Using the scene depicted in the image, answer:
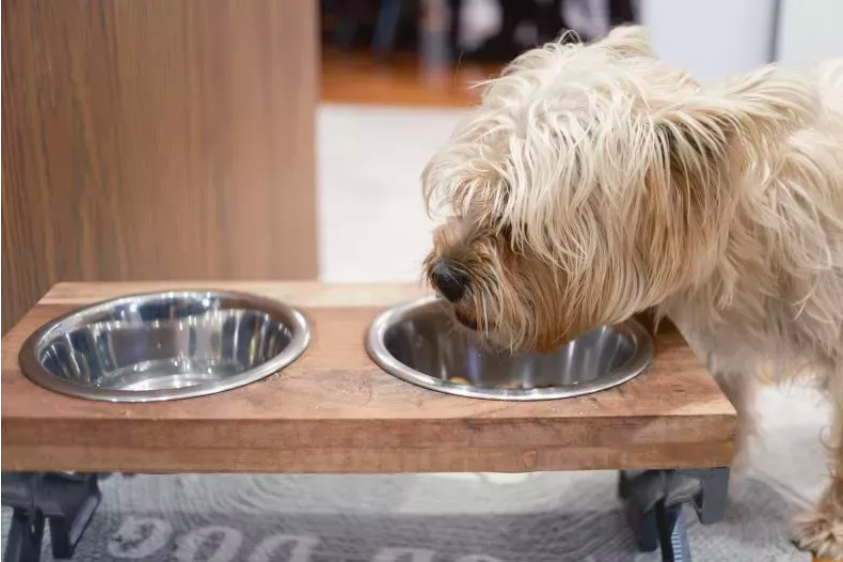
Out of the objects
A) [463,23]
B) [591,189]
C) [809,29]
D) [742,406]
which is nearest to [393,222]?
[809,29]

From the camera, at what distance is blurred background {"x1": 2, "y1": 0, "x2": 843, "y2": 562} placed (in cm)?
137

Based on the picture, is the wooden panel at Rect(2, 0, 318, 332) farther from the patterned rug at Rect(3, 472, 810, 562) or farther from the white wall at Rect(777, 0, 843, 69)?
the white wall at Rect(777, 0, 843, 69)

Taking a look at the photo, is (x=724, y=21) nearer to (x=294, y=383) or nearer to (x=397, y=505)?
(x=397, y=505)

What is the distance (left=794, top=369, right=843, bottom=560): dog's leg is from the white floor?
12 centimetres

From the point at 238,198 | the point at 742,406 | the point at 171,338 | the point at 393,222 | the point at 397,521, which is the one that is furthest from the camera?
the point at 393,222

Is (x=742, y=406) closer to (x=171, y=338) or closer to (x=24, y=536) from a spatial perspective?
(x=171, y=338)

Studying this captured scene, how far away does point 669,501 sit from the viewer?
1.24 m

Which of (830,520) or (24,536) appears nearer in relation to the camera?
(24,536)

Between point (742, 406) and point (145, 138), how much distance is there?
105 cm

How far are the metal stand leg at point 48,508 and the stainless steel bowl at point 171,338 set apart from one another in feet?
0.47

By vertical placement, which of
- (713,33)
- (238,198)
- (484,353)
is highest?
(713,33)

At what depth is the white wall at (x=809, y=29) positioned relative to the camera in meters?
1.79

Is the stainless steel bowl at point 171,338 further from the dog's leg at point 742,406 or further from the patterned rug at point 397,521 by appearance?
the dog's leg at point 742,406

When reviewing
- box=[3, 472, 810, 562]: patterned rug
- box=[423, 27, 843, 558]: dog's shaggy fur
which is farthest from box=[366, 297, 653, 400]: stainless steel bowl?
box=[3, 472, 810, 562]: patterned rug
